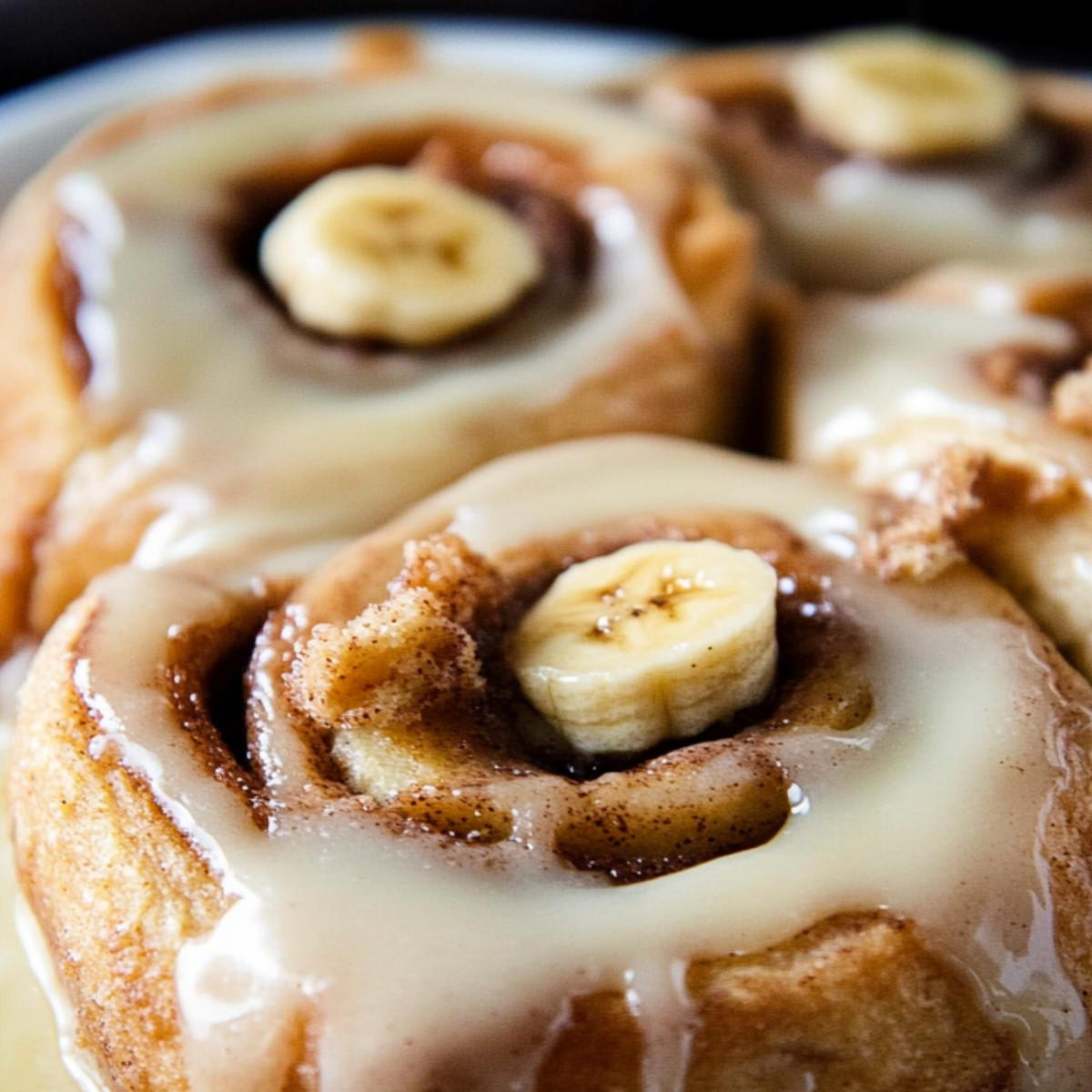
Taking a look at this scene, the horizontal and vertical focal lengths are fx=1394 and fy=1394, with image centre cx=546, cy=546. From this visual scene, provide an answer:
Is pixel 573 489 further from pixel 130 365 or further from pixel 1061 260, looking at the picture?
pixel 1061 260

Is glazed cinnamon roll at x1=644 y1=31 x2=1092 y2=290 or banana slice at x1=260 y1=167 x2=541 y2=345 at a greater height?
banana slice at x1=260 y1=167 x2=541 y2=345

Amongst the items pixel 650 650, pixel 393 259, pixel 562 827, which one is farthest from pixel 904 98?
pixel 562 827

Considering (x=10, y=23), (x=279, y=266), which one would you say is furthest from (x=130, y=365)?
(x=10, y=23)

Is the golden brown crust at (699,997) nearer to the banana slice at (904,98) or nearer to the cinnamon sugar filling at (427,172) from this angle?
the cinnamon sugar filling at (427,172)

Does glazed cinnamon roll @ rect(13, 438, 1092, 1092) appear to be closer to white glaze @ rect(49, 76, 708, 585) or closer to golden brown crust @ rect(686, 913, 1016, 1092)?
golden brown crust @ rect(686, 913, 1016, 1092)

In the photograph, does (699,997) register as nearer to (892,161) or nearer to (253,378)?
(253,378)

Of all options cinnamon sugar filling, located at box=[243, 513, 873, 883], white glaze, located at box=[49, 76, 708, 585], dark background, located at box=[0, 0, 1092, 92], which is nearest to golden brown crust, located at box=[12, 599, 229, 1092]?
cinnamon sugar filling, located at box=[243, 513, 873, 883]
